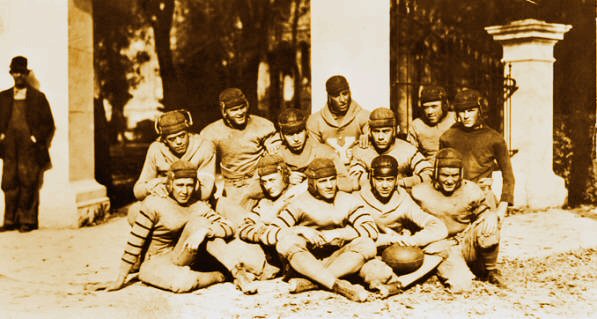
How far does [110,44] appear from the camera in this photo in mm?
20141

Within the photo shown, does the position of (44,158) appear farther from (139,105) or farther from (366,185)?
(139,105)

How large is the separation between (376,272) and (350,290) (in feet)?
1.27

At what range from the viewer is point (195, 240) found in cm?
657

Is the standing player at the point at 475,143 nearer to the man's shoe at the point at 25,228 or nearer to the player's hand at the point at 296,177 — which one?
the player's hand at the point at 296,177

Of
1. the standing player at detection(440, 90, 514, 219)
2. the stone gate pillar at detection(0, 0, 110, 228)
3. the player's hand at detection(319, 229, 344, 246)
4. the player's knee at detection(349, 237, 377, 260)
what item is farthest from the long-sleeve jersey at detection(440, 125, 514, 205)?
the stone gate pillar at detection(0, 0, 110, 228)

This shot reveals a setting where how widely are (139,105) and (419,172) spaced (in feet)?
70.8

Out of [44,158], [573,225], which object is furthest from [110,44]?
[573,225]

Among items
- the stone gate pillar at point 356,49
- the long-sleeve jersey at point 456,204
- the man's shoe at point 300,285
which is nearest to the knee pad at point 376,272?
the man's shoe at point 300,285

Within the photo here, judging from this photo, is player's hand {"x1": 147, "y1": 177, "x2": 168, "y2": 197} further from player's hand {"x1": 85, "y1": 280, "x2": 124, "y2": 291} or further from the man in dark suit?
the man in dark suit

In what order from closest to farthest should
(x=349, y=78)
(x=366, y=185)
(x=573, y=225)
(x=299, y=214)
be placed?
1. (x=299, y=214)
2. (x=366, y=185)
3. (x=349, y=78)
4. (x=573, y=225)

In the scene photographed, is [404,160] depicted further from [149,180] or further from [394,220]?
[149,180]

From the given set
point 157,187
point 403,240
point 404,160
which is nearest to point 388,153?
point 404,160

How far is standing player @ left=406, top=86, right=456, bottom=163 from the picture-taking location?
7.93 meters

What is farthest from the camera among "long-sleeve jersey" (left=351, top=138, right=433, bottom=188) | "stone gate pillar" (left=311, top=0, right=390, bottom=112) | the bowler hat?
the bowler hat
